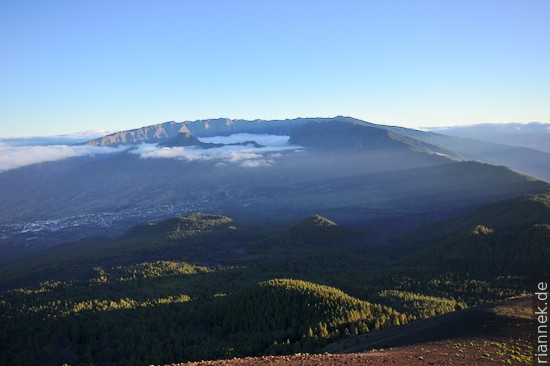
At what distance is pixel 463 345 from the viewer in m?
40.9

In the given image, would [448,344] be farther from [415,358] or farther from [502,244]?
[502,244]

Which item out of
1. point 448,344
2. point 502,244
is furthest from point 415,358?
point 502,244

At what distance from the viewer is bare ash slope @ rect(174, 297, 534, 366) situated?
123 ft

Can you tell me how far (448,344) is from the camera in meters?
42.0

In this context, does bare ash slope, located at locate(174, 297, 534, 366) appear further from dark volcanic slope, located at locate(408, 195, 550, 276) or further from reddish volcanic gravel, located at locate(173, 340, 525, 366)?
dark volcanic slope, located at locate(408, 195, 550, 276)

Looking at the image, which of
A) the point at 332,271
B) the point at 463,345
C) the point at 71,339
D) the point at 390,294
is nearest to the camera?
the point at 463,345

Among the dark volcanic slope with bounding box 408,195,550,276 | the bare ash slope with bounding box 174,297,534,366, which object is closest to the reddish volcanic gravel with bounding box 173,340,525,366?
the bare ash slope with bounding box 174,297,534,366

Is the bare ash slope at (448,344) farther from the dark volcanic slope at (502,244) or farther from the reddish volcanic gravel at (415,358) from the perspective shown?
the dark volcanic slope at (502,244)

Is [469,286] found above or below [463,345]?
below

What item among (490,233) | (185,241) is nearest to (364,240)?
(490,233)

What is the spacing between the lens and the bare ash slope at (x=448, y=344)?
123 ft

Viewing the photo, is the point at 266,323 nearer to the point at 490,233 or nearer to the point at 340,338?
the point at 340,338

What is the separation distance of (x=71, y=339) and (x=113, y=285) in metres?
38.2

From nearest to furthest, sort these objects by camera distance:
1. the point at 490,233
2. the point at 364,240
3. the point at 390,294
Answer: the point at 390,294 → the point at 490,233 → the point at 364,240
